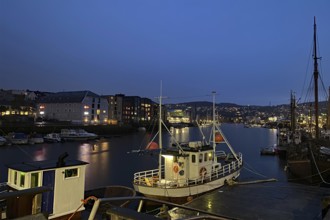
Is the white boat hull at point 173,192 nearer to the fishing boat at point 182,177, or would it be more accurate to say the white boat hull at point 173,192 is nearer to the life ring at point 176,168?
the fishing boat at point 182,177

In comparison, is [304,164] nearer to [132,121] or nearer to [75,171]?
[75,171]

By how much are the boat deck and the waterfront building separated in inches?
3570

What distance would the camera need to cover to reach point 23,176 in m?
10.2

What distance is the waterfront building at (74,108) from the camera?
99.6 meters

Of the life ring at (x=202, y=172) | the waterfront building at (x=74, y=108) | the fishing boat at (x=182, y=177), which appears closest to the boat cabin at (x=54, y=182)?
the fishing boat at (x=182, y=177)

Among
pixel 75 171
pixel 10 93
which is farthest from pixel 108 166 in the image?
pixel 10 93

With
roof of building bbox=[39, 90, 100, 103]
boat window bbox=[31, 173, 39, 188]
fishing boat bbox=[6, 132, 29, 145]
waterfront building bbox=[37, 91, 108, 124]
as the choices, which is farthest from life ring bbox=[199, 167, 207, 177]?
roof of building bbox=[39, 90, 100, 103]

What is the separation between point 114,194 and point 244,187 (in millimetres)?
9014

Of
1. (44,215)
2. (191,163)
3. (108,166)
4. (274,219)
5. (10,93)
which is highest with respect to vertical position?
(10,93)

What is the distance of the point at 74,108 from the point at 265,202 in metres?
95.7

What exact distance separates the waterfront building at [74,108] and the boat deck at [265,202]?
9069 centimetres

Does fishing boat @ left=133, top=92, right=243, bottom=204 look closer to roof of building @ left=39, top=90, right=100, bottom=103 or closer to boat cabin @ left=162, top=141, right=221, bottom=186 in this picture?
boat cabin @ left=162, top=141, right=221, bottom=186

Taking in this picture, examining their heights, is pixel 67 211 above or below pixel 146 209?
above

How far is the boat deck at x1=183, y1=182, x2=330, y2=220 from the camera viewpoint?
1178 cm
